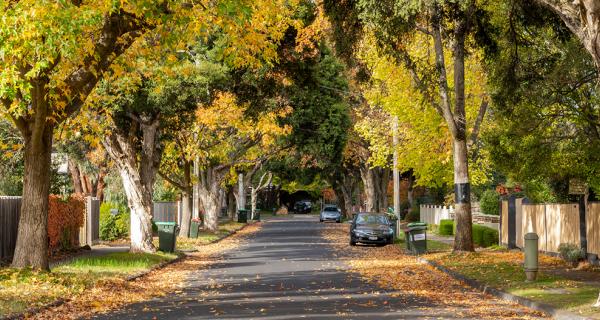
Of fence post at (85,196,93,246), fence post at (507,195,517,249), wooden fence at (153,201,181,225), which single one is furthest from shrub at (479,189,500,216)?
fence post at (85,196,93,246)

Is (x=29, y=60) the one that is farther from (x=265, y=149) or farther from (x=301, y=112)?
(x=265, y=149)

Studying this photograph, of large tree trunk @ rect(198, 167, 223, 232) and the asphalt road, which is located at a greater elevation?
large tree trunk @ rect(198, 167, 223, 232)

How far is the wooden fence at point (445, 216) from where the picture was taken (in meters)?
46.6

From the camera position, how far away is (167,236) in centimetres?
3347

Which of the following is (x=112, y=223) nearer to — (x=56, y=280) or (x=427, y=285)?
(x=56, y=280)

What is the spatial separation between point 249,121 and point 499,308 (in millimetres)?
30736

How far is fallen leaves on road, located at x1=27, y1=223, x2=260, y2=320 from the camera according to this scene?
16328mm

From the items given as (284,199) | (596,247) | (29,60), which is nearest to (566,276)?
(596,247)

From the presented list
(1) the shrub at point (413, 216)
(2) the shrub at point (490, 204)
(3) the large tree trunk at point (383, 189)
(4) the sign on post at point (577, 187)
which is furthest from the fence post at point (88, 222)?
(1) the shrub at point (413, 216)

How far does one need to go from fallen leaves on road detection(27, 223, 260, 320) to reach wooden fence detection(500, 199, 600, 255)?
33.0 feet

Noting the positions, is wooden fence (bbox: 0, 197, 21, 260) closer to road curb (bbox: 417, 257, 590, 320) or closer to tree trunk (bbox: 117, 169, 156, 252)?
tree trunk (bbox: 117, 169, 156, 252)

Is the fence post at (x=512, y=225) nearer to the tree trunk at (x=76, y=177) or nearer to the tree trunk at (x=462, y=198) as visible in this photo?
the tree trunk at (x=462, y=198)

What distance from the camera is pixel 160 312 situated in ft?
53.1

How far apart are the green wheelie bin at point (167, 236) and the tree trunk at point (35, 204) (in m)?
11.8
